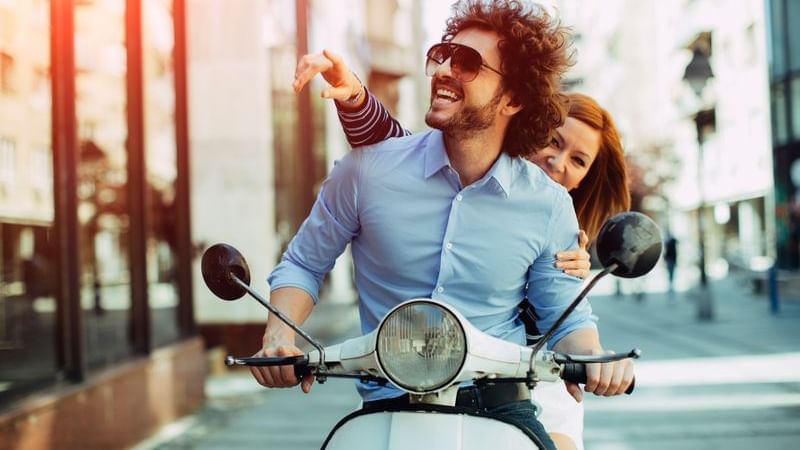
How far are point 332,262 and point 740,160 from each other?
1487 inches

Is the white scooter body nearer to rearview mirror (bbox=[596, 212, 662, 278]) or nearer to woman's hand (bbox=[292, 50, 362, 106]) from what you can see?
rearview mirror (bbox=[596, 212, 662, 278])

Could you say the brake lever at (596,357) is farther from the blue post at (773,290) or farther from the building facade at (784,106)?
the building facade at (784,106)

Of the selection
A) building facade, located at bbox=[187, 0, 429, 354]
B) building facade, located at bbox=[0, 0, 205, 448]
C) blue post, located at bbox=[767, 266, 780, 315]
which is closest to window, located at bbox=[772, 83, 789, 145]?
blue post, located at bbox=[767, 266, 780, 315]

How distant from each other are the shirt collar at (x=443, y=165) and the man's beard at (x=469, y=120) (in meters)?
0.04

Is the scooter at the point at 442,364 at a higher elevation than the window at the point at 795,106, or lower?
lower

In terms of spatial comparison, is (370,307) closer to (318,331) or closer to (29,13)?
(29,13)

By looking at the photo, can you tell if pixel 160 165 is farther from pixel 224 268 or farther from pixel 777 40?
pixel 777 40

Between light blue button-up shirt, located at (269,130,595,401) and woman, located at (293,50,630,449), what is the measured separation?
0.08 meters

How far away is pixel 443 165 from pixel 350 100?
0.30 m

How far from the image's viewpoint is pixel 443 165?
2518mm

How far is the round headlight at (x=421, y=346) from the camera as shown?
1.91 meters

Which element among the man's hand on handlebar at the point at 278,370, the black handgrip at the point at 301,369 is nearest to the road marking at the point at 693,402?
the man's hand on handlebar at the point at 278,370

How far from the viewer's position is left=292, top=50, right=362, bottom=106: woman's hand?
7.52ft

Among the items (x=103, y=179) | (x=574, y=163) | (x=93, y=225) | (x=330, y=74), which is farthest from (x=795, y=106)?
(x=330, y=74)
